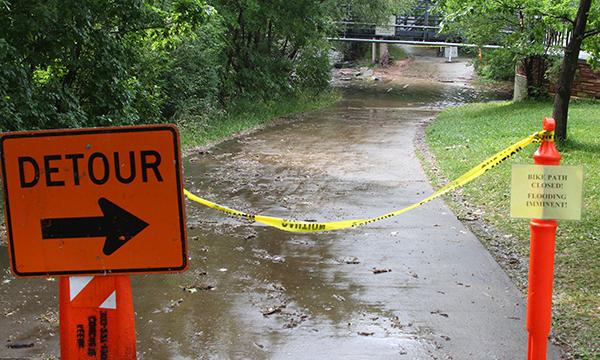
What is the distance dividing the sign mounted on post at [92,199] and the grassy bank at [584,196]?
330cm

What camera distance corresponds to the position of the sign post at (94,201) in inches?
121

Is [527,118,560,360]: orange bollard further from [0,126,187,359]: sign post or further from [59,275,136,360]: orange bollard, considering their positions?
[59,275,136,360]: orange bollard

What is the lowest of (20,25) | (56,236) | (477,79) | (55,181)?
(477,79)

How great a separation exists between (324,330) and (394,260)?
2.10m

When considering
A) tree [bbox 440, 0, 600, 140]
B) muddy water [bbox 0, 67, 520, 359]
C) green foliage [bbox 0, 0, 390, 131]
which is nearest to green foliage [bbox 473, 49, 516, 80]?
tree [bbox 440, 0, 600, 140]

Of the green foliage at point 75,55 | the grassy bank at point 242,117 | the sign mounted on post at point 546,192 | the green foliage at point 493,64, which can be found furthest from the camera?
the green foliage at point 493,64

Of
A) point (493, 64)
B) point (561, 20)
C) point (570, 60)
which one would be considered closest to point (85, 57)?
point (570, 60)

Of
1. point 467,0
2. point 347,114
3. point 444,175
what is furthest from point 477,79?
point 444,175

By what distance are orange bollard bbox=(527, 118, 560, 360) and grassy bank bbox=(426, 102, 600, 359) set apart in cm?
125

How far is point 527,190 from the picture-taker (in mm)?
3670

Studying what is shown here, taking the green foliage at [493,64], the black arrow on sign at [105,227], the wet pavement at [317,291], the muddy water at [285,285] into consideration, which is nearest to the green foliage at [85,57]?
the muddy water at [285,285]

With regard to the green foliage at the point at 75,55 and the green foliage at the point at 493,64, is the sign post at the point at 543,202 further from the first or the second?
the green foliage at the point at 493,64

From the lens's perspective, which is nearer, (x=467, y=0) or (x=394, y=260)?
(x=394, y=260)

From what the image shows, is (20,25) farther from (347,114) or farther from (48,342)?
(347,114)
